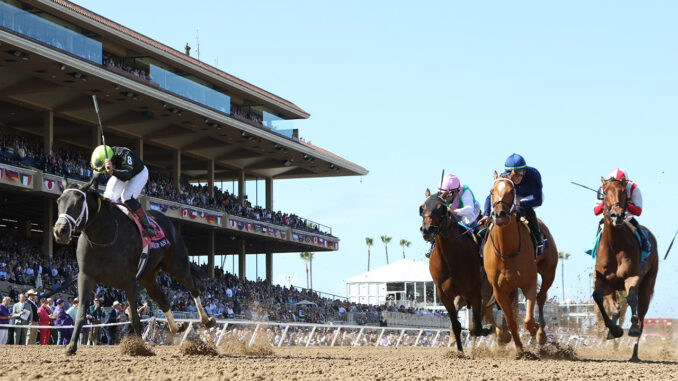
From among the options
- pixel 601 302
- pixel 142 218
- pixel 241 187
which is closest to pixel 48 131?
pixel 241 187

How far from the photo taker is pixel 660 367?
9.66 metres

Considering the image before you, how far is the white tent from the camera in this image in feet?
180

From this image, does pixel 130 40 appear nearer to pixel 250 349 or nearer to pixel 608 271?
pixel 250 349

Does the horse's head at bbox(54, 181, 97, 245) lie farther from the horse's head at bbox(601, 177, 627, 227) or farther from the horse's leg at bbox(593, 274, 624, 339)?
the horse's leg at bbox(593, 274, 624, 339)

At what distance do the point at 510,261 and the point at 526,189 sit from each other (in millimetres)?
1242

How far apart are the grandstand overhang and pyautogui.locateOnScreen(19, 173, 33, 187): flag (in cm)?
372

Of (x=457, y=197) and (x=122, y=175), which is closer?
(x=122, y=175)

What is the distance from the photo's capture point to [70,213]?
10039 millimetres

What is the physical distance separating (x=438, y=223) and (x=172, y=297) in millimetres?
22538

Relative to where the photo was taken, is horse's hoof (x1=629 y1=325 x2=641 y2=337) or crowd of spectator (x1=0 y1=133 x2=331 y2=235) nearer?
horse's hoof (x1=629 y1=325 x2=641 y2=337)

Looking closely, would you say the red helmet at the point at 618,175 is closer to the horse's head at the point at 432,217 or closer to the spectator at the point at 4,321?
the horse's head at the point at 432,217

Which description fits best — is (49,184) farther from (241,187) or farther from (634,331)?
(634,331)

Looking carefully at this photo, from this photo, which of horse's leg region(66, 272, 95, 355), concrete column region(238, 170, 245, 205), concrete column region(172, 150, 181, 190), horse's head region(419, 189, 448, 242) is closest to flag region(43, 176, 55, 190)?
concrete column region(172, 150, 181, 190)

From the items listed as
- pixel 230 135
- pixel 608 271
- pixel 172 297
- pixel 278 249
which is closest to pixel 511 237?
pixel 608 271
